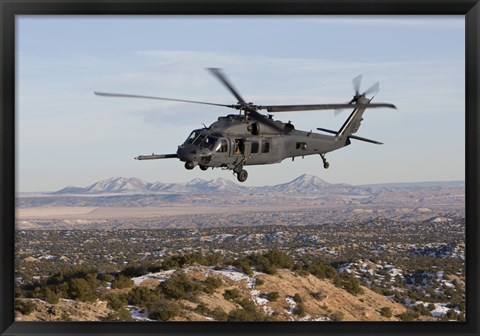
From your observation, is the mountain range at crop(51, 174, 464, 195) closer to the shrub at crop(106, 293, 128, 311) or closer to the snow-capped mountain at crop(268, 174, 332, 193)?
the snow-capped mountain at crop(268, 174, 332, 193)

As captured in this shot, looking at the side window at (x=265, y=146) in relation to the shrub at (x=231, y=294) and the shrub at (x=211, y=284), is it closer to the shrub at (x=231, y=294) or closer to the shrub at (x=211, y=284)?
the shrub at (x=211, y=284)

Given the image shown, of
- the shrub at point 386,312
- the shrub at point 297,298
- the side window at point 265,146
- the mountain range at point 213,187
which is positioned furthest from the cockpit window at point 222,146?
the mountain range at point 213,187

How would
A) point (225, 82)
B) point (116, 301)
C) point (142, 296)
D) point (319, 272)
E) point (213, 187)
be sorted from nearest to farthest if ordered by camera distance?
point (225, 82) → point (116, 301) → point (142, 296) → point (319, 272) → point (213, 187)

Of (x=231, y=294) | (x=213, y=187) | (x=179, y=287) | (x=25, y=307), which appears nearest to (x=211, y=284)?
(x=231, y=294)

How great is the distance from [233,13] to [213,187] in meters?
75.4

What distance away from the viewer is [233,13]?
316 inches

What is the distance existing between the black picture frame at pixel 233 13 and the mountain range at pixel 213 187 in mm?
65595

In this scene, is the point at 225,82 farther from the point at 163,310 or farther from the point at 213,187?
the point at 213,187

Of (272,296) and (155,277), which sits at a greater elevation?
(155,277)

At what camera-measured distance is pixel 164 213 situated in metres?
71.6

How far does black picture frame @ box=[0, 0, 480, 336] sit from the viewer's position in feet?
26.1

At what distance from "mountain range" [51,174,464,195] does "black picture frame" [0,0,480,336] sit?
65.6 meters

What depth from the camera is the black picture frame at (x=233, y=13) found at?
313 inches

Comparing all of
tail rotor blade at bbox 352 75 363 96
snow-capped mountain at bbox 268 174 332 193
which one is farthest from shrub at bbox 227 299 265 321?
snow-capped mountain at bbox 268 174 332 193
